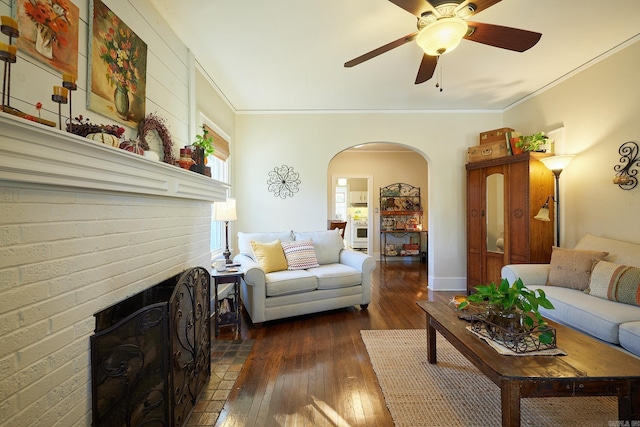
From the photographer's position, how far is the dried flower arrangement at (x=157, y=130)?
186 centimetres

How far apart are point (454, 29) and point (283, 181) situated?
3085 millimetres

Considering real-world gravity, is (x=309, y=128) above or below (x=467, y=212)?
above

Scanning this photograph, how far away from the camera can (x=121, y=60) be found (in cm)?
167

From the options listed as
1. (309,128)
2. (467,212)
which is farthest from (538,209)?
(309,128)

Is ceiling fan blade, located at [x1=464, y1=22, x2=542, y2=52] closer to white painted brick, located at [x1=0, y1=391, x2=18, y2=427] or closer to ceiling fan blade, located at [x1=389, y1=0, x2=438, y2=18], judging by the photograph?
ceiling fan blade, located at [x1=389, y1=0, x2=438, y2=18]

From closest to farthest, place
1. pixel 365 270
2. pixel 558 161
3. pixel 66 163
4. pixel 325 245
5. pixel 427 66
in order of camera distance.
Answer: pixel 66 163 → pixel 427 66 → pixel 558 161 → pixel 365 270 → pixel 325 245

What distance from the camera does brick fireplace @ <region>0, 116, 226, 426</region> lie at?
2.83 ft

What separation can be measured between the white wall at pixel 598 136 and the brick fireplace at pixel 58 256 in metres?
4.01

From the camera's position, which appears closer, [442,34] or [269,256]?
[442,34]

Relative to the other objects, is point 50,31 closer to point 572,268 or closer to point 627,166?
point 572,268

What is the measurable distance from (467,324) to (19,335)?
2.16 meters

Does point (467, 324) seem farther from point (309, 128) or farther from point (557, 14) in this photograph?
point (309, 128)

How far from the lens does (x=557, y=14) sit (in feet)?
7.23

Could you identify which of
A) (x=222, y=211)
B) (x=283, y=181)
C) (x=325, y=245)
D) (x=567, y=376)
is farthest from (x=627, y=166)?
(x=222, y=211)
